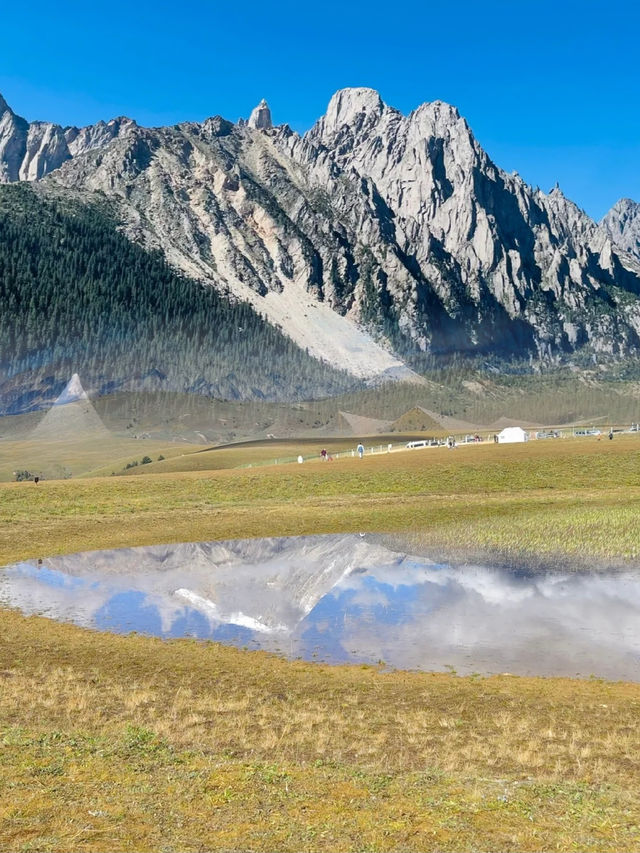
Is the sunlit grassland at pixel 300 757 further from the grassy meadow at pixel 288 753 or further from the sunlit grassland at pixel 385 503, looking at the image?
the sunlit grassland at pixel 385 503

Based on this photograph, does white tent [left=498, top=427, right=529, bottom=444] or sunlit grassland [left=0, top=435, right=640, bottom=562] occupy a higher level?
white tent [left=498, top=427, right=529, bottom=444]

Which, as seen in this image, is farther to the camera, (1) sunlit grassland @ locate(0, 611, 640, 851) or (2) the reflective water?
(2) the reflective water

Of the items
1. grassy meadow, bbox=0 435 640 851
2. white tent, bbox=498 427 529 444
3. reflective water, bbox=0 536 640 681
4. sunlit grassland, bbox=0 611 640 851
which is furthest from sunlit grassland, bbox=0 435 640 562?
white tent, bbox=498 427 529 444

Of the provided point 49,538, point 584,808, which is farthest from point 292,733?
point 49,538

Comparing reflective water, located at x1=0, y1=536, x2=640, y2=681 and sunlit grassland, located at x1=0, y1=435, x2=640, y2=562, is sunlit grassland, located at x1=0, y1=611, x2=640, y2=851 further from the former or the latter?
sunlit grassland, located at x1=0, y1=435, x2=640, y2=562

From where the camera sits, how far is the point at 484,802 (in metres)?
11.8

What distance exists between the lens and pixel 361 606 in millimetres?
28641

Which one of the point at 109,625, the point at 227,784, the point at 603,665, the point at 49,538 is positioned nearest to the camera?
the point at 227,784

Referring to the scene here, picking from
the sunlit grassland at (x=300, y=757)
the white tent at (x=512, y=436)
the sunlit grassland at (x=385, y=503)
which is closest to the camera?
the sunlit grassland at (x=300, y=757)

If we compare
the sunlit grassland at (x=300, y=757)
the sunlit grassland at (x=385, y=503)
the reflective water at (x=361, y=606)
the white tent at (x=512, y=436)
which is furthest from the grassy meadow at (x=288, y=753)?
the white tent at (x=512, y=436)

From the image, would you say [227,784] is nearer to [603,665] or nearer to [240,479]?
[603,665]

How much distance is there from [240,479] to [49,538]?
30673 mm

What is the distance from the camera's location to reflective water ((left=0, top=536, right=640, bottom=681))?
22.7m

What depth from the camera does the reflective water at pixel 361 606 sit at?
22688 mm
